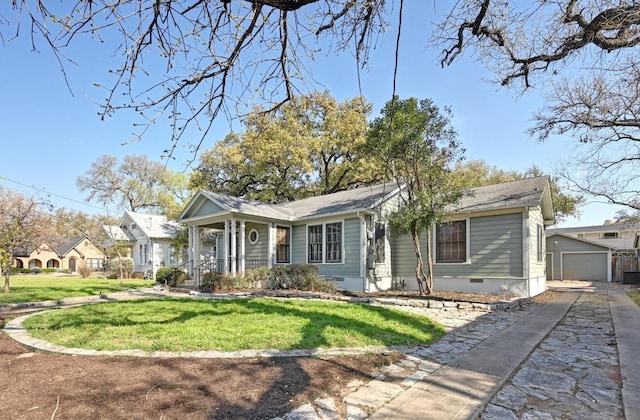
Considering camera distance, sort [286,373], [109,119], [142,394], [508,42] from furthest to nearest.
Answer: [508,42], [286,373], [142,394], [109,119]

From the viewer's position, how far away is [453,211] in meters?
12.2

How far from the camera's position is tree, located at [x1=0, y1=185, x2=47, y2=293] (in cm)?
1270

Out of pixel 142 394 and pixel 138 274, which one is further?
pixel 138 274

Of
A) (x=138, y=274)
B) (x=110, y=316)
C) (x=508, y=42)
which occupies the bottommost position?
(x=138, y=274)

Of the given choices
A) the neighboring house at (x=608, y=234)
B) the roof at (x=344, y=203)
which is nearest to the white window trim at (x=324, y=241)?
the roof at (x=344, y=203)

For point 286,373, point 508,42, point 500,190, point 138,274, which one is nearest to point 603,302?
point 500,190

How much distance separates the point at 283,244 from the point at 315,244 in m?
1.62

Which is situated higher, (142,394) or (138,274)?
(142,394)

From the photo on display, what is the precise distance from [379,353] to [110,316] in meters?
5.56

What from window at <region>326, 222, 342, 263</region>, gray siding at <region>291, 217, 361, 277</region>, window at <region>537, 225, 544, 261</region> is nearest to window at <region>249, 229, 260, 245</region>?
gray siding at <region>291, 217, 361, 277</region>

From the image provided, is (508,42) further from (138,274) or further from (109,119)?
(138,274)

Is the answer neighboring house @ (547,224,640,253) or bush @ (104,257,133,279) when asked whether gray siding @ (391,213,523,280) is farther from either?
neighboring house @ (547,224,640,253)

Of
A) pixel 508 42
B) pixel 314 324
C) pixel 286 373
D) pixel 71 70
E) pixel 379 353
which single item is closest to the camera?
pixel 71 70

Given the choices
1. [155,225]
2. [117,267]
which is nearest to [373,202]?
[117,267]
